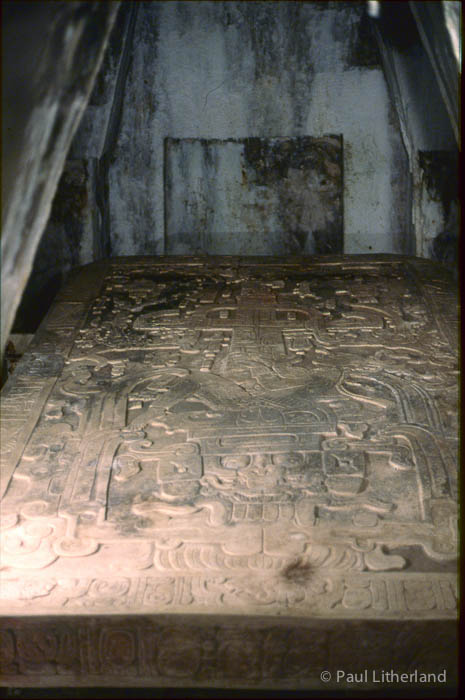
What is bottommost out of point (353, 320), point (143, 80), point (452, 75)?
point (353, 320)

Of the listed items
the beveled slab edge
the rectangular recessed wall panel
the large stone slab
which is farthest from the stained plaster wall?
the beveled slab edge

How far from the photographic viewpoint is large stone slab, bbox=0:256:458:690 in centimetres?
194

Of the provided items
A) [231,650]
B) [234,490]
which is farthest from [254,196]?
[231,650]

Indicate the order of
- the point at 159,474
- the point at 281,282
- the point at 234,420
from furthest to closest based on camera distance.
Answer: the point at 281,282, the point at 234,420, the point at 159,474

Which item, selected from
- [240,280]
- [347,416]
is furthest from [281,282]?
[347,416]

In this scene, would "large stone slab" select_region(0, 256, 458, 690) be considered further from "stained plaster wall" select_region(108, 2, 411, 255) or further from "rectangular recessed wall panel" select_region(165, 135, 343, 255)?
"stained plaster wall" select_region(108, 2, 411, 255)

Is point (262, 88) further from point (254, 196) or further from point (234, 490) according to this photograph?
point (234, 490)

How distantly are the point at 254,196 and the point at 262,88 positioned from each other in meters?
0.55

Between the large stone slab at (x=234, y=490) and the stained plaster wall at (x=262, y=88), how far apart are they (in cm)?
101

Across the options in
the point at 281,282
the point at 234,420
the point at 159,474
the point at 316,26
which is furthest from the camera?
the point at 316,26

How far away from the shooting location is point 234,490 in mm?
2375

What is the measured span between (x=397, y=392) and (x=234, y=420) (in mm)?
557

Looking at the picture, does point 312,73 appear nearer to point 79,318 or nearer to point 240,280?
point 240,280

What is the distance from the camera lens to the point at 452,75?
1.67 metres
